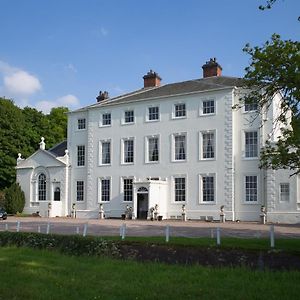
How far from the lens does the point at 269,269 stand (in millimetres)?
14422

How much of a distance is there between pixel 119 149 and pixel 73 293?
1390 inches

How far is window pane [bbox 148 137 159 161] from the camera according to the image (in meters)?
44.5

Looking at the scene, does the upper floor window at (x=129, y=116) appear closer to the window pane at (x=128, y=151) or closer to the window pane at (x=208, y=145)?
the window pane at (x=128, y=151)

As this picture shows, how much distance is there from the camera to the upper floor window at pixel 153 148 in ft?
146

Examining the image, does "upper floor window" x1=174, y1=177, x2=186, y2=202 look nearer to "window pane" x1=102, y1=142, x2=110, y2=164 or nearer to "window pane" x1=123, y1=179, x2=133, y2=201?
"window pane" x1=123, y1=179, x2=133, y2=201

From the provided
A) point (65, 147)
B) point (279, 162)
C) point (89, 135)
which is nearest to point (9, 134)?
point (65, 147)

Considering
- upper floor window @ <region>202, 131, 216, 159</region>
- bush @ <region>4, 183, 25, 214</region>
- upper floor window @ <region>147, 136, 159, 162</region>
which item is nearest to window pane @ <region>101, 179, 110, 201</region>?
upper floor window @ <region>147, 136, 159, 162</region>

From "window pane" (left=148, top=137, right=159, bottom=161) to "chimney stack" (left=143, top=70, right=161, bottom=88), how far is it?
8.44 m

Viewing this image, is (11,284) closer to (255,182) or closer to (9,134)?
(255,182)

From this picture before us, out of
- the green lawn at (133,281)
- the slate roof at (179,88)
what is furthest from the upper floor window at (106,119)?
the green lawn at (133,281)

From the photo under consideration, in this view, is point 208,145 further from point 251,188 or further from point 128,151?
point 128,151

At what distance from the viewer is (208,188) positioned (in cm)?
4159

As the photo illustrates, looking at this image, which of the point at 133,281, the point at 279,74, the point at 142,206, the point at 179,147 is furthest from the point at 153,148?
the point at 133,281

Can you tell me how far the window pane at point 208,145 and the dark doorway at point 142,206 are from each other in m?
6.19
